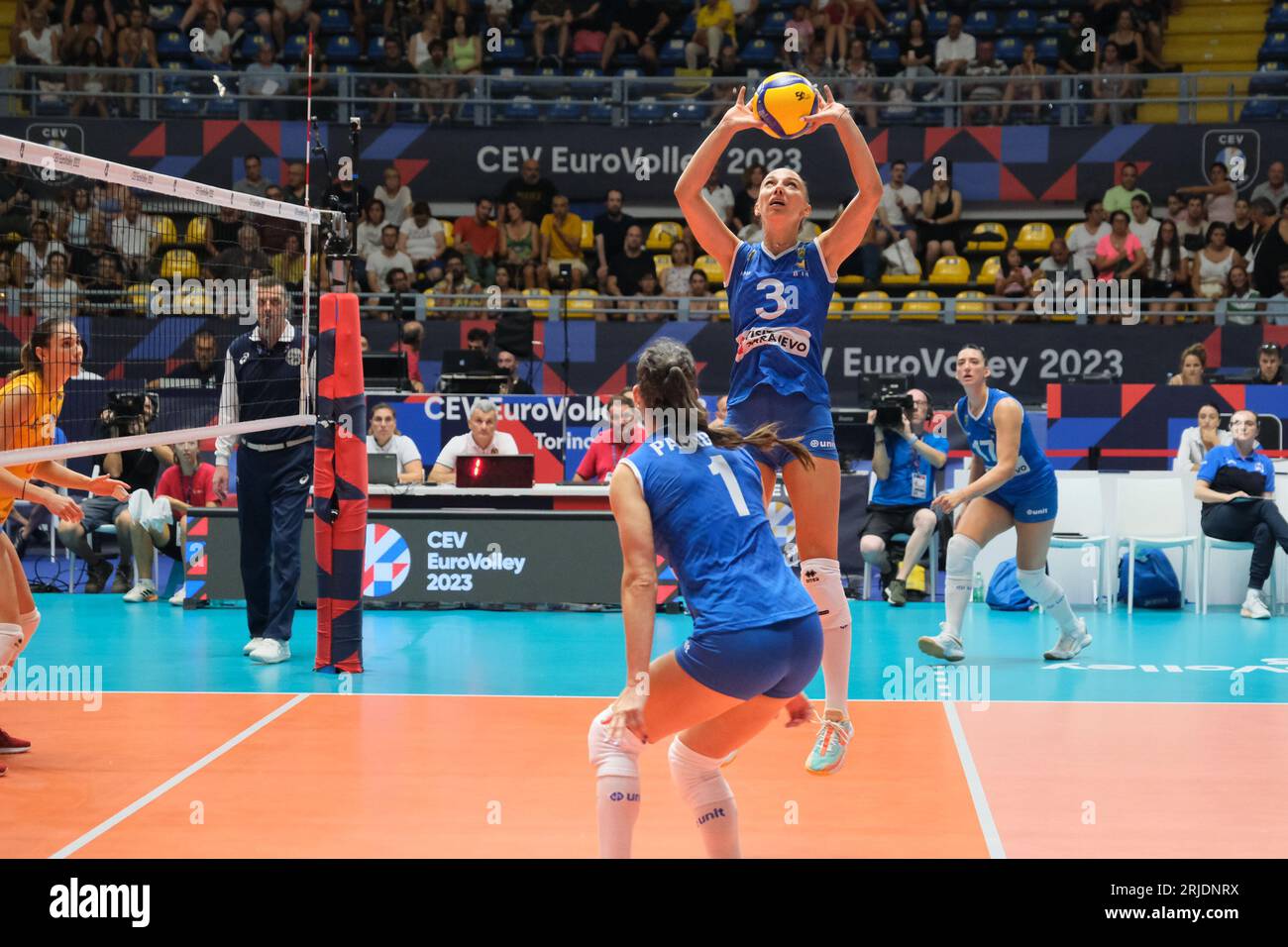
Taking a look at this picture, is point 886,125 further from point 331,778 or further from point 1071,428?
point 331,778

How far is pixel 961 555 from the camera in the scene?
855 cm

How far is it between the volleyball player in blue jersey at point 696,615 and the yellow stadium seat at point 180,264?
12877 mm

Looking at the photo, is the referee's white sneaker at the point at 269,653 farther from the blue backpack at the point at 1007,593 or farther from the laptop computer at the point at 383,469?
the blue backpack at the point at 1007,593

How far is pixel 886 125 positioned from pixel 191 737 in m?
12.8

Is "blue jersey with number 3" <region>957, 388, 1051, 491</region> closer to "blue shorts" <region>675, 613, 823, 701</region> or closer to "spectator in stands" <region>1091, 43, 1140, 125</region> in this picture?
"blue shorts" <region>675, 613, 823, 701</region>

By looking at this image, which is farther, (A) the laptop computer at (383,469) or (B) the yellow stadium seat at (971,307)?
(B) the yellow stadium seat at (971,307)

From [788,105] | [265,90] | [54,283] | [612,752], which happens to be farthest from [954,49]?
[612,752]

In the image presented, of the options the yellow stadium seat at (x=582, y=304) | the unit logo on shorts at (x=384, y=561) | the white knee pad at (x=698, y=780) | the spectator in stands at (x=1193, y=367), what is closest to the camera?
the white knee pad at (x=698, y=780)

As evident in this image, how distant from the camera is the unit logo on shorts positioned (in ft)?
35.7

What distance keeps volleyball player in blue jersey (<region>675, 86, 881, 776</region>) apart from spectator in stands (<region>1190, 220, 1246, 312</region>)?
37.9ft

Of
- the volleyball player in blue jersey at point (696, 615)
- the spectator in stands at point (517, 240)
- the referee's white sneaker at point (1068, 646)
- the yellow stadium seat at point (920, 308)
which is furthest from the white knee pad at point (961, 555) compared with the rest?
the spectator in stands at point (517, 240)

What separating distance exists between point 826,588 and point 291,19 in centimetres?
1628

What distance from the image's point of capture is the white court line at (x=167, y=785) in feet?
15.7

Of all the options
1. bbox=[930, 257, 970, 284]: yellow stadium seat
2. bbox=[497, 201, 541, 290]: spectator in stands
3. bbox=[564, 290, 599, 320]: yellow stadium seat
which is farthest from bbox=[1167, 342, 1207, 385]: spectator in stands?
bbox=[497, 201, 541, 290]: spectator in stands
